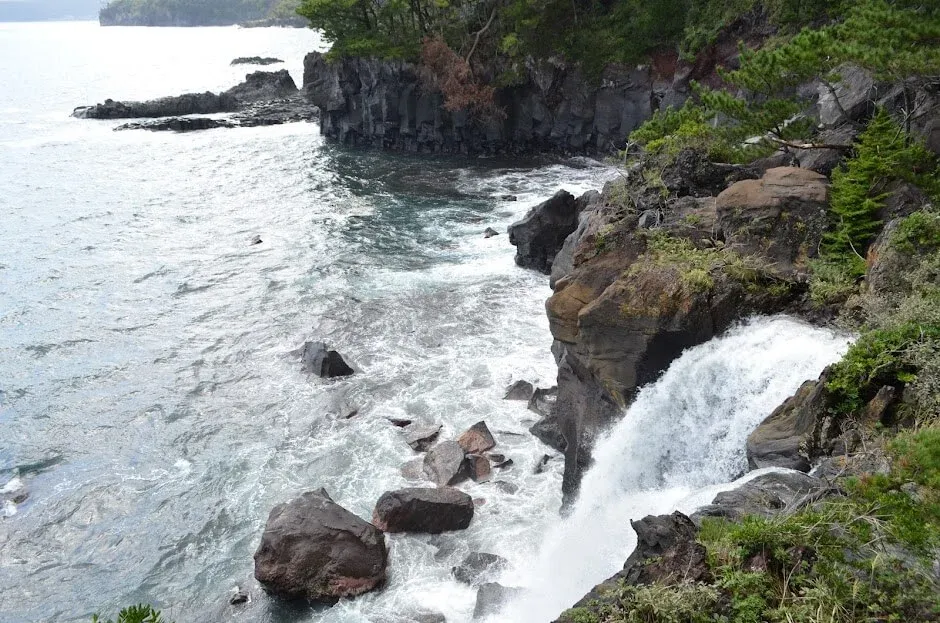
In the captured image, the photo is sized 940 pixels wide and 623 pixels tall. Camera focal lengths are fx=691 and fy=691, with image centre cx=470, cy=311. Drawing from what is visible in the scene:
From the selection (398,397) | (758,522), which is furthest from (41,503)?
(758,522)

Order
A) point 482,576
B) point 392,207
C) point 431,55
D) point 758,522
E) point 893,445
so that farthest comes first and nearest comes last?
point 431,55 → point 392,207 → point 482,576 → point 893,445 → point 758,522

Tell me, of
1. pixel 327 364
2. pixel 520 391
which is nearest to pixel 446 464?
pixel 520 391

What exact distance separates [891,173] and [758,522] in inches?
370

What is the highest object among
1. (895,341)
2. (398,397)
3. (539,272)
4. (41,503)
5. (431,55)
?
(431,55)

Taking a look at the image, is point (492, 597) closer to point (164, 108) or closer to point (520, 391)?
point (520, 391)

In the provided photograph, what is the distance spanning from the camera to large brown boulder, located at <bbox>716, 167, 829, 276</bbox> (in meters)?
13.9

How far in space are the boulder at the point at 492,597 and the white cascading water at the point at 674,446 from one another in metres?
0.17

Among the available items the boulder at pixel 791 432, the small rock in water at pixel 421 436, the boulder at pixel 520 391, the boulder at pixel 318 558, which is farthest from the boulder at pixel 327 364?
the boulder at pixel 791 432

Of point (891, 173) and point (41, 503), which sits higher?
point (891, 173)

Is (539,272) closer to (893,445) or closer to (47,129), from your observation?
(893,445)

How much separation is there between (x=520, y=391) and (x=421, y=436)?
331cm

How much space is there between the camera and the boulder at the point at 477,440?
56.3 ft

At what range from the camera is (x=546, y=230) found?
89.6 ft

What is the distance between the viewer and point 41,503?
16672mm
